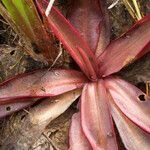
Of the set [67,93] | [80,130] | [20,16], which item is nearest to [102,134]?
[80,130]

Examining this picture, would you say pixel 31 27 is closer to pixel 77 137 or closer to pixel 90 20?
pixel 90 20

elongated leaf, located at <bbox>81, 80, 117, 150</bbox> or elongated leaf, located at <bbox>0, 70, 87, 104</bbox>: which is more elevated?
elongated leaf, located at <bbox>0, 70, 87, 104</bbox>

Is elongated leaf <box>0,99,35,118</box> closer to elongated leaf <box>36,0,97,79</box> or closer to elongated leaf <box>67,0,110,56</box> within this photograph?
elongated leaf <box>36,0,97,79</box>

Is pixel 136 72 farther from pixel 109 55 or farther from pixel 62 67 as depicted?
pixel 62 67

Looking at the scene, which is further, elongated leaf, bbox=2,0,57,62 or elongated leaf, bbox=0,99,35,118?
elongated leaf, bbox=0,99,35,118

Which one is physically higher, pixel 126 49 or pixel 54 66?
pixel 54 66

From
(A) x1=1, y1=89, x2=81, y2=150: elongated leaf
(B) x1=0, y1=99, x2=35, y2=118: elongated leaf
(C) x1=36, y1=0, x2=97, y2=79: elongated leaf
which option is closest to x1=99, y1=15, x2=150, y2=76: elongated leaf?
(C) x1=36, y1=0, x2=97, y2=79: elongated leaf

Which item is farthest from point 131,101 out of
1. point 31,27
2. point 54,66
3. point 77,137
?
point 31,27
